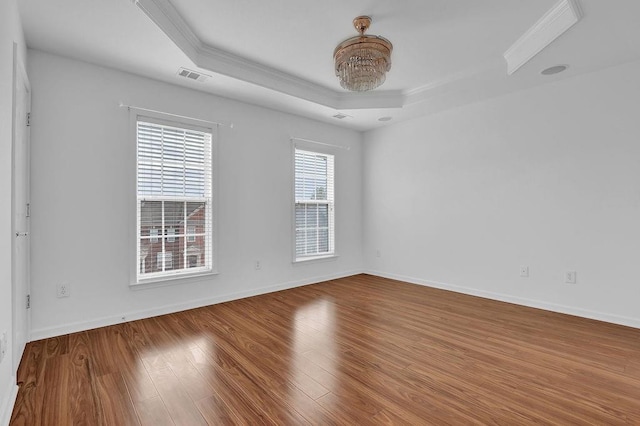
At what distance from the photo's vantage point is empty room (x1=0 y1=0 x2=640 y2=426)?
6.49 ft


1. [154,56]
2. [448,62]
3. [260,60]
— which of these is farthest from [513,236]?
[154,56]

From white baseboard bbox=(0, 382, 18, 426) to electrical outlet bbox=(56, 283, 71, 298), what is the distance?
43.1 inches

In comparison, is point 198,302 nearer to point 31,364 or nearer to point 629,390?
point 31,364

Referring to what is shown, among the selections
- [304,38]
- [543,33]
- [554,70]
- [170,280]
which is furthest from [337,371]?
[554,70]

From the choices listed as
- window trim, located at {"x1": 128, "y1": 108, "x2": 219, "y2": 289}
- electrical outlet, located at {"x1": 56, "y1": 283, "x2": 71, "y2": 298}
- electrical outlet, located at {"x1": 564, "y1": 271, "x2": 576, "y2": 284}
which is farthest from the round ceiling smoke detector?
electrical outlet, located at {"x1": 56, "y1": 283, "x2": 71, "y2": 298}

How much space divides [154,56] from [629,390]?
14.7 feet

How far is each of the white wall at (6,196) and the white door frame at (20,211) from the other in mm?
120

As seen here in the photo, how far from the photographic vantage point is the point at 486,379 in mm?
2113

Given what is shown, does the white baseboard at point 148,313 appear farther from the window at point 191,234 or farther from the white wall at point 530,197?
the white wall at point 530,197

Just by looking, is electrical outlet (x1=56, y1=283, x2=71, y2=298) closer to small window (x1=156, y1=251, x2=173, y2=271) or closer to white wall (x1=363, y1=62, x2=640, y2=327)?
small window (x1=156, y1=251, x2=173, y2=271)

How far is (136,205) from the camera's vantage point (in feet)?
10.9

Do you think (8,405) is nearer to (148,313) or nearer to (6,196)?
(6,196)

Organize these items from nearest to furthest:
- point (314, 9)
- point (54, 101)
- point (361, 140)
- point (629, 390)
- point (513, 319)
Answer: point (629, 390)
point (314, 9)
point (54, 101)
point (513, 319)
point (361, 140)

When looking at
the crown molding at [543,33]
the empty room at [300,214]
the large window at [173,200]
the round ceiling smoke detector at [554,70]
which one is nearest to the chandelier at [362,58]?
the empty room at [300,214]
